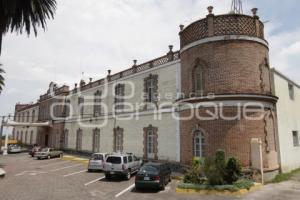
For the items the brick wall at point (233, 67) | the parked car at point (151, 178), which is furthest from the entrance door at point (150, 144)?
the parked car at point (151, 178)

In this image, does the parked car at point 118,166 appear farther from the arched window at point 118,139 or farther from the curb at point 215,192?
the arched window at point 118,139

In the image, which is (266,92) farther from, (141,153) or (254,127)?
(141,153)

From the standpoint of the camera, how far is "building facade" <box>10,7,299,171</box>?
17.4 metres

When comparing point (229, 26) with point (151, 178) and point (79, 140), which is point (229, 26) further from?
point (79, 140)

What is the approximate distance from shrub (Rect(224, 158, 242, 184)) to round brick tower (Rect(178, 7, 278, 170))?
5.54 feet

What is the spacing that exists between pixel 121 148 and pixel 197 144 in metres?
11.8

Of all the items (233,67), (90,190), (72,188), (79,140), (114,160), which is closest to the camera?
(90,190)

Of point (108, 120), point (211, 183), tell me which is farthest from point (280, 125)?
point (108, 120)

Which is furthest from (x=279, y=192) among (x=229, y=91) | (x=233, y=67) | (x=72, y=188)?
(x=72, y=188)

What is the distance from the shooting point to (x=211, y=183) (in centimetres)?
1459

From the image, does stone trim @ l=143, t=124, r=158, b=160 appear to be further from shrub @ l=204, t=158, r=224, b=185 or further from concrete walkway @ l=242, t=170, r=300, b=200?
concrete walkway @ l=242, t=170, r=300, b=200

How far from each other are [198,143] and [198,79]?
4.87 m

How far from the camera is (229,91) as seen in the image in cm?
1752

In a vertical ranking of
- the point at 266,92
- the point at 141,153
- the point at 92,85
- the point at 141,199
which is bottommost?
the point at 141,199
